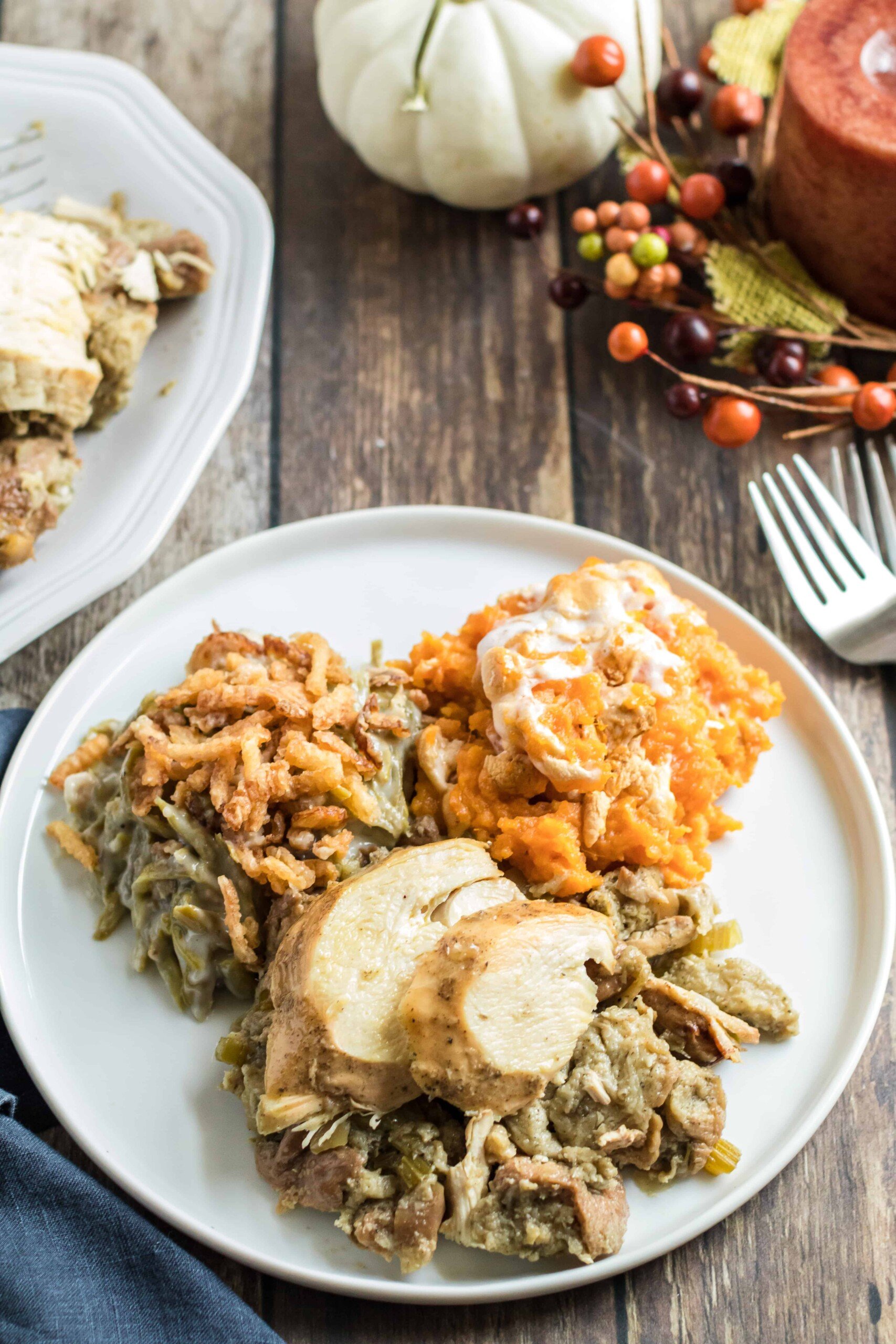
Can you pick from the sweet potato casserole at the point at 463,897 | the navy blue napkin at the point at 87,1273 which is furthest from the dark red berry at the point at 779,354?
the navy blue napkin at the point at 87,1273

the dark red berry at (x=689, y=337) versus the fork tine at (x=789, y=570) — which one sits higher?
the dark red berry at (x=689, y=337)

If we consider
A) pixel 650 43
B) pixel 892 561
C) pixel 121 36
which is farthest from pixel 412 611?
pixel 121 36

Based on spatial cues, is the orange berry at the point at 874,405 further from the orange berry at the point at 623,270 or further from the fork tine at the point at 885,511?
the orange berry at the point at 623,270

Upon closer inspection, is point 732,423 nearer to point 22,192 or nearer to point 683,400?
point 683,400

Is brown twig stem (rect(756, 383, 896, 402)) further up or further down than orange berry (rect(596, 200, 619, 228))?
further down

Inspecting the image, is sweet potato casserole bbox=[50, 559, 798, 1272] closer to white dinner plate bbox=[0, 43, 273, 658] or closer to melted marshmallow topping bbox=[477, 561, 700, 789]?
melted marshmallow topping bbox=[477, 561, 700, 789]

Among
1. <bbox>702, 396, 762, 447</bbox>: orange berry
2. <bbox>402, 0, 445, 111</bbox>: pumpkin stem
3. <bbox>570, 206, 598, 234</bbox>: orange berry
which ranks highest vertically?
<bbox>402, 0, 445, 111</bbox>: pumpkin stem

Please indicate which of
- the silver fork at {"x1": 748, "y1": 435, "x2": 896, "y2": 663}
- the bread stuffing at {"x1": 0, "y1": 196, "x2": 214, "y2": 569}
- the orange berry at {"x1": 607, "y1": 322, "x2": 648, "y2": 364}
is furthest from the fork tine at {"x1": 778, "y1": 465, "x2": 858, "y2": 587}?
the bread stuffing at {"x1": 0, "y1": 196, "x2": 214, "y2": 569}
